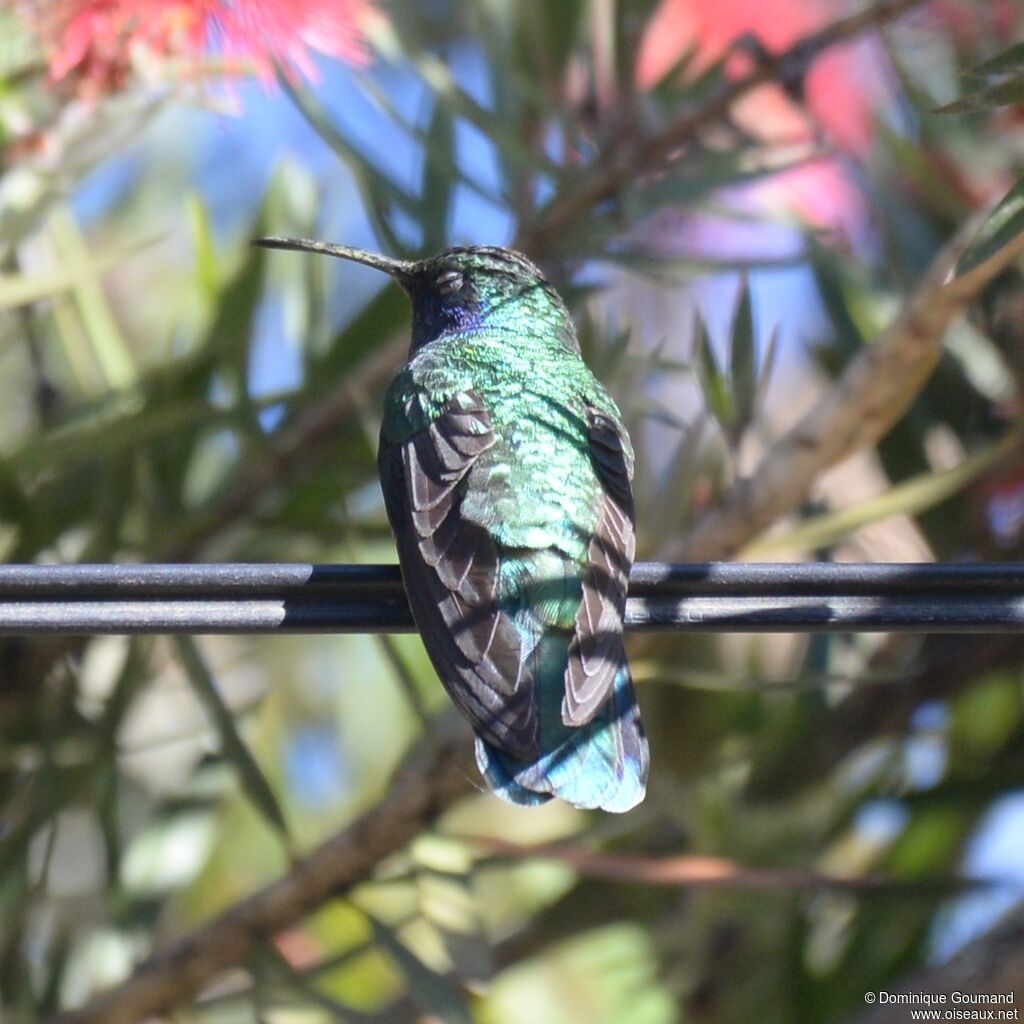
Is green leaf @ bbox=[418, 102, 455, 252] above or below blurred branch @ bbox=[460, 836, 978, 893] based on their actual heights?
above

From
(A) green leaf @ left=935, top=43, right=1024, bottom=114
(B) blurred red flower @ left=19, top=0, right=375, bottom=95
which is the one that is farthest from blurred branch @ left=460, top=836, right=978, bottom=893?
(A) green leaf @ left=935, top=43, right=1024, bottom=114

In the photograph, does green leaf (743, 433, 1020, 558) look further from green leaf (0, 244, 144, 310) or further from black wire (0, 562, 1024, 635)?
green leaf (0, 244, 144, 310)

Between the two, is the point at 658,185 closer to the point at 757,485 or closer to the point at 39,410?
the point at 757,485

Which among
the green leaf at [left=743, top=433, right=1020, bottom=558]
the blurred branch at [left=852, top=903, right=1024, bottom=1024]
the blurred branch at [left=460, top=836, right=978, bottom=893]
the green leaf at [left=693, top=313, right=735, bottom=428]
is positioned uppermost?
the green leaf at [left=693, top=313, right=735, bottom=428]

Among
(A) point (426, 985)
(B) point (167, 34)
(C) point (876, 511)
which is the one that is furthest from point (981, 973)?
(B) point (167, 34)

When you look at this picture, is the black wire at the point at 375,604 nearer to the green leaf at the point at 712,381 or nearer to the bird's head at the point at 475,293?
the green leaf at the point at 712,381

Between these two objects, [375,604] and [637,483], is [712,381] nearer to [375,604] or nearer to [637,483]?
[637,483]
